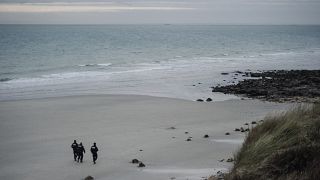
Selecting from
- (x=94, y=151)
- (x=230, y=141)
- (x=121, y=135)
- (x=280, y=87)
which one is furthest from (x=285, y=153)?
(x=280, y=87)

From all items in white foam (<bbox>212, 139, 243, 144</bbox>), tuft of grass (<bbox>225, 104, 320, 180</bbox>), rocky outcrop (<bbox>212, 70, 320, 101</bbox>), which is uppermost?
rocky outcrop (<bbox>212, 70, 320, 101</bbox>)

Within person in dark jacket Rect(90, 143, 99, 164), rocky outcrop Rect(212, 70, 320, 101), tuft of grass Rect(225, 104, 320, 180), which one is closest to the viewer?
tuft of grass Rect(225, 104, 320, 180)

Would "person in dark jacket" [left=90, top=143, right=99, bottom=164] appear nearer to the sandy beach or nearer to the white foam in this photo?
the sandy beach

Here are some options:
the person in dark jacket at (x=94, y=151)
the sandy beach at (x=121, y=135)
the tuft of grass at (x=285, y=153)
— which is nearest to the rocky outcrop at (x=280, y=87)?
the sandy beach at (x=121, y=135)

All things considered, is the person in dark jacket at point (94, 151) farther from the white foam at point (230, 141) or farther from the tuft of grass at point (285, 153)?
the tuft of grass at point (285, 153)

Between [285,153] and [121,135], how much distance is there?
14.9m

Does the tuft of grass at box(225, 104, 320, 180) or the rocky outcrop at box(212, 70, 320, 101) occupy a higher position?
the rocky outcrop at box(212, 70, 320, 101)

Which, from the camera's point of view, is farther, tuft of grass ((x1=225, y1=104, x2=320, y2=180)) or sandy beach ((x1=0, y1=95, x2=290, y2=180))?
sandy beach ((x1=0, y1=95, x2=290, y2=180))

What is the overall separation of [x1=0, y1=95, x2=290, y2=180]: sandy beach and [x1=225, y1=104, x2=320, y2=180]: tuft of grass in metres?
5.26

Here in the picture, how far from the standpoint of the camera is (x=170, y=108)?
98.4 feet

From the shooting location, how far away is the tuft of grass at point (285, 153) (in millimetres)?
7887

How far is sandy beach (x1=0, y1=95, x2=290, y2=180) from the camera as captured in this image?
16.5m

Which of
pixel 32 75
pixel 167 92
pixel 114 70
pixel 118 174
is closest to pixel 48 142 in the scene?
pixel 118 174

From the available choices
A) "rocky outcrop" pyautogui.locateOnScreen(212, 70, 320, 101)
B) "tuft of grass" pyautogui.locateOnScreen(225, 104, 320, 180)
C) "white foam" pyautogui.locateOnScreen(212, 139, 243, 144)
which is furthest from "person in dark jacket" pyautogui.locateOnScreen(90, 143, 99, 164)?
"rocky outcrop" pyautogui.locateOnScreen(212, 70, 320, 101)
